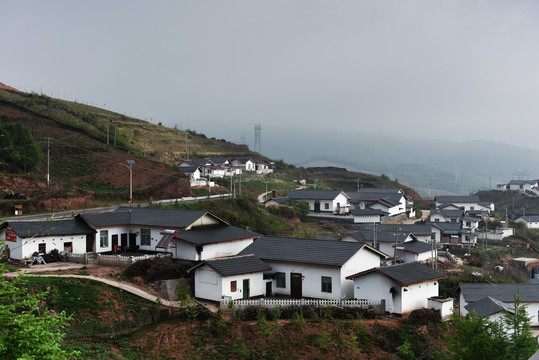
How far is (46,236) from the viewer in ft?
93.4

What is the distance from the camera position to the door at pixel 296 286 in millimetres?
25672

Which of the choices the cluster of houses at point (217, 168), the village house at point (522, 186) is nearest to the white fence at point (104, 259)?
the cluster of houses at point (217, 168)

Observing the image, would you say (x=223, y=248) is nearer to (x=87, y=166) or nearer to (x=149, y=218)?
(x=149, y=218)

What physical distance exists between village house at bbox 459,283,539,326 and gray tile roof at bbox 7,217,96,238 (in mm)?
21785

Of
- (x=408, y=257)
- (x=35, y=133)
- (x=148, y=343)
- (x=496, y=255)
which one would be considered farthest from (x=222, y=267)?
(x=35, y=133)

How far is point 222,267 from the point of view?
24359mm

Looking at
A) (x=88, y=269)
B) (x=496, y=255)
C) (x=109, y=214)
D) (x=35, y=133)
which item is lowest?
(x=496, y=255)

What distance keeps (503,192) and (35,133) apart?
8670 centimetres

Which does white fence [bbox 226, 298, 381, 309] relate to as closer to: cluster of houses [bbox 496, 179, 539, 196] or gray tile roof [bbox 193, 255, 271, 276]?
gray tile roof [bbox 193, 255, 271, 276]

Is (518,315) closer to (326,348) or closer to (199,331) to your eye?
(326,348)

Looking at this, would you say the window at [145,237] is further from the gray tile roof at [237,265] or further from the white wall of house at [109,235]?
the gray tile roof at [237,265]

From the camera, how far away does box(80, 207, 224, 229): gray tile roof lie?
3106 cm

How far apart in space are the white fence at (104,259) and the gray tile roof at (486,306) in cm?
1676

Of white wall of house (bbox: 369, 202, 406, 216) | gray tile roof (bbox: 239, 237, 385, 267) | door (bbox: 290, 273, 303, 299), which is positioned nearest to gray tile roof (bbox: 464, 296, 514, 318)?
gray tile roof (bbox: 239, 237, 385, 267)
